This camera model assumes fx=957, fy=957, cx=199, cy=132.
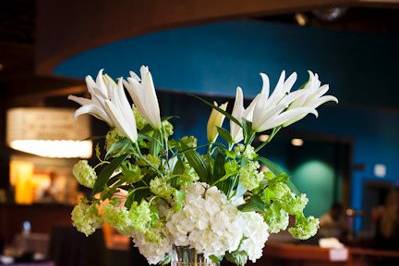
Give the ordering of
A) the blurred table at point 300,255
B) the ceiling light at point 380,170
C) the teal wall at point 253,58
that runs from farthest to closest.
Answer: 1. the ceiling light at point 380,170
2. the teal wall at point 253,58
3. the blurred table at point 300,255

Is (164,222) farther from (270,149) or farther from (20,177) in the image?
(20,177)

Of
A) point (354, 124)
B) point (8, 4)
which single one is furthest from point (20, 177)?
point (8, 4)

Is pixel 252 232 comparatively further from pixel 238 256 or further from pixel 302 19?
pixel 302 19

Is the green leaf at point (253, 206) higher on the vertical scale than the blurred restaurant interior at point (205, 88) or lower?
lower

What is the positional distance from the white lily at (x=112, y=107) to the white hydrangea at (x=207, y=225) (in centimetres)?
25

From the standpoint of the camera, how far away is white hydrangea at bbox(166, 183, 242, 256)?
8.04 feet

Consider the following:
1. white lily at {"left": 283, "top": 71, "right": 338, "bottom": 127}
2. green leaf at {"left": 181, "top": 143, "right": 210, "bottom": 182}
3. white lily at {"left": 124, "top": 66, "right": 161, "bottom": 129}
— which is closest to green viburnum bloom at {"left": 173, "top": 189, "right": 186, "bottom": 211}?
green leaf at {"left": 181, "top": 143, "right": 210, "bottom": 182}

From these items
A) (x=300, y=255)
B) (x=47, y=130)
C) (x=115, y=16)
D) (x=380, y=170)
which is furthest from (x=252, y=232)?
(x=380, y=170)

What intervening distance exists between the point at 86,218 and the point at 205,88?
750 centimetres

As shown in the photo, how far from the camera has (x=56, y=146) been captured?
13.2m

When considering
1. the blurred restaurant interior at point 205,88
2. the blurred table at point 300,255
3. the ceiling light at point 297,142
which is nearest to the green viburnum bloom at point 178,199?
the blurred restaurant interior at point 205,88

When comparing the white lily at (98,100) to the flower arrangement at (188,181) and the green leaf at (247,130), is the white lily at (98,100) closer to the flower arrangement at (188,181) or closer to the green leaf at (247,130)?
the flower arrangement at (188,181)

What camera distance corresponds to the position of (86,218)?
8.34 feet

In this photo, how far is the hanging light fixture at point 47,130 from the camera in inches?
519
